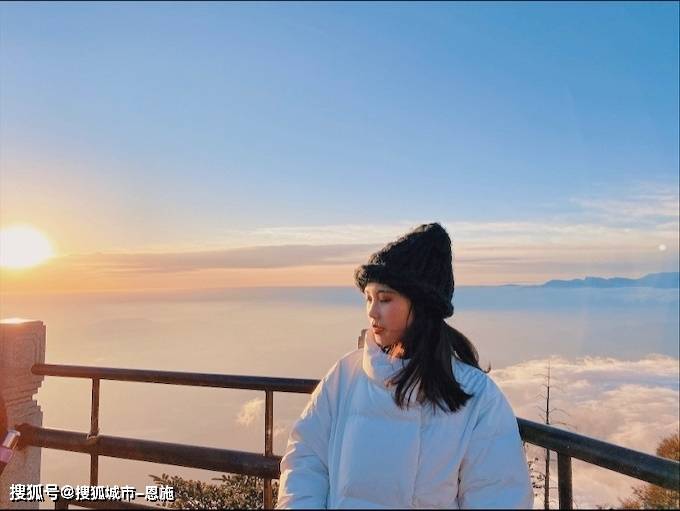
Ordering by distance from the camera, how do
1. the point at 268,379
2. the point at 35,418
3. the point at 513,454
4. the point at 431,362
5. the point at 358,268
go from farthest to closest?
the point at 35,418 < the point at 268,379 < the point at 358,268 < the point at 431,362 < the point at 513,454

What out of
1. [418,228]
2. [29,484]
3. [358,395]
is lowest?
[29,484]

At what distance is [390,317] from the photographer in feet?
7.20

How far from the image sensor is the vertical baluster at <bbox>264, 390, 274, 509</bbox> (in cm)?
301

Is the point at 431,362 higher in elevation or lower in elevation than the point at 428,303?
lower

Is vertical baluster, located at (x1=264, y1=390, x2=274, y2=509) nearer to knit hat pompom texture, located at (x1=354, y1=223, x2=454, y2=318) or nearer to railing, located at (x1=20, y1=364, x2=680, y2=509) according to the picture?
railing, located at (x1=20, y1=364, x2=680, y2=509)

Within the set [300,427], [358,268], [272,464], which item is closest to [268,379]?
[272,464]

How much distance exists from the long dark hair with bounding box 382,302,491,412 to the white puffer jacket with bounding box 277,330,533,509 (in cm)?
3

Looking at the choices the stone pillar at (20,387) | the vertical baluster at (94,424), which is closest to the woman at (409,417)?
the vertical baluster at (94,424)

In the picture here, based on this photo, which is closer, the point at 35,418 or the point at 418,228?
the point at 418,228

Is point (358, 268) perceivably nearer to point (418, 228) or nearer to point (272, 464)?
point (418, 228)

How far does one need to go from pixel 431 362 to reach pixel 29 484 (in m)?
3.21

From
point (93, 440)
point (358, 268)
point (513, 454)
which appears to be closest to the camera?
point (513, 454)

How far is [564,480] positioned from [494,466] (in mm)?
359

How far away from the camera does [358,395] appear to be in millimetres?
2152
